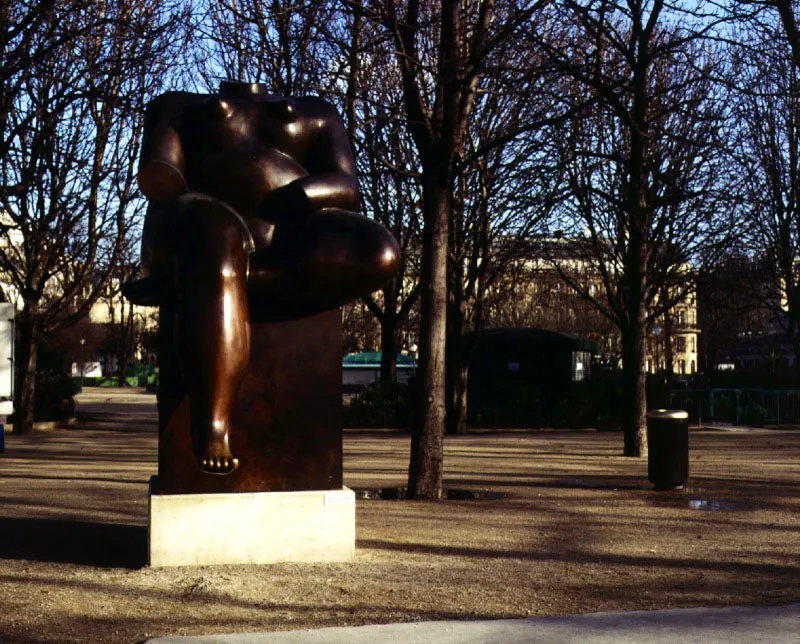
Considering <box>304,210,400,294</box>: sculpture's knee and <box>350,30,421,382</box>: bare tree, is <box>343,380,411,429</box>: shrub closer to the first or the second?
<box>350,30,421,382</box>: bare tree

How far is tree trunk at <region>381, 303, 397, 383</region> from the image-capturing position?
26766mm

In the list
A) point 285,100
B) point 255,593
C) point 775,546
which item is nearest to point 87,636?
point 255,593

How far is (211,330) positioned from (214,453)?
0.76m

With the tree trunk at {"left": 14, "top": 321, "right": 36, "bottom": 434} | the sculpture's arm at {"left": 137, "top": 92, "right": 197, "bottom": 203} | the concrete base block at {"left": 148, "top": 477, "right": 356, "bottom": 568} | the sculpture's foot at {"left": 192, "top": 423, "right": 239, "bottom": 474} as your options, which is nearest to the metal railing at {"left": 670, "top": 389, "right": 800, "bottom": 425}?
the tree trunk at {"left": 14, "top": 321, "right": 36, "bottom": 434}

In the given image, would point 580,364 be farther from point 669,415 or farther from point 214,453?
point 214,453

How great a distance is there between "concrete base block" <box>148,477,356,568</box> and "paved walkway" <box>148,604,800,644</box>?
206 cm

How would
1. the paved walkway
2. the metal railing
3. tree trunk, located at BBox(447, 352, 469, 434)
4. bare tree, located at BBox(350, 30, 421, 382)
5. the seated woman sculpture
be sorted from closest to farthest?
the paved walkway < the seated woman sculpture < bare tree, located at BBox(350, 30, 421, 382) < tree trunk, located at BBox(447, 352, 469, 434) < the metal railing

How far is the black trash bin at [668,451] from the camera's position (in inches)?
485

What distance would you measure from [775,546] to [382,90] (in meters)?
12.7

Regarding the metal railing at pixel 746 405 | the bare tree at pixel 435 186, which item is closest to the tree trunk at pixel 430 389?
the bare tree at pixel 435 186

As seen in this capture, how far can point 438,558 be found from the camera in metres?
7.91

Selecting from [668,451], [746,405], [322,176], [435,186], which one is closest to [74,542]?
[322,176]

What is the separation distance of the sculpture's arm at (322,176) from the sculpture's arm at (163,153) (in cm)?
66

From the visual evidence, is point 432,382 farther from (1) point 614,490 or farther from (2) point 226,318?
(2) point 226,318
